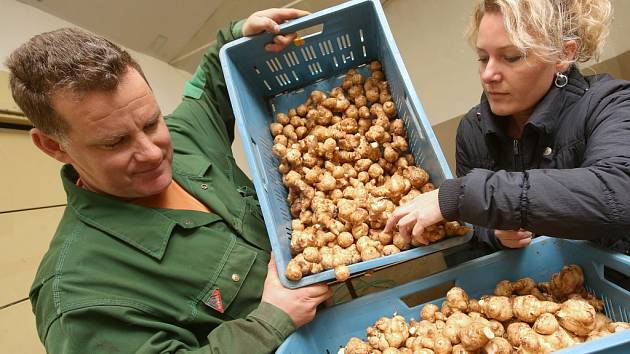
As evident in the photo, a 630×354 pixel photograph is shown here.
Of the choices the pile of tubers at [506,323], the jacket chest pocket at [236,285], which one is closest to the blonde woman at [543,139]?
the pile of tubers at [506,323]

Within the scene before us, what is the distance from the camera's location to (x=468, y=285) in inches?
36.7

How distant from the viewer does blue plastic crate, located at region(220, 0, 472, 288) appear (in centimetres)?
95

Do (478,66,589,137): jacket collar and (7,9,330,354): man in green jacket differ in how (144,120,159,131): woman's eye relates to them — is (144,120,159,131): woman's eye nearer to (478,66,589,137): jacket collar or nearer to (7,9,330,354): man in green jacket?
(7,9,330,354): man in green jacket

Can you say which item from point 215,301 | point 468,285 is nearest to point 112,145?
point 215,301

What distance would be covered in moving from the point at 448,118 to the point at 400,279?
46.9 inches

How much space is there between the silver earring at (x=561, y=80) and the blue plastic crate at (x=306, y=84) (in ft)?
1.00

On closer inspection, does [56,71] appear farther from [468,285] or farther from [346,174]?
[468,285]

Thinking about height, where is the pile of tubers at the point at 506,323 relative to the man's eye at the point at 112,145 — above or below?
below

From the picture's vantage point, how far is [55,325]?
800 mm

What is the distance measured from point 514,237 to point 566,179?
8.3 inches

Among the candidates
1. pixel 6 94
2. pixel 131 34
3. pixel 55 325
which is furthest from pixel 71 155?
pixel 131 34

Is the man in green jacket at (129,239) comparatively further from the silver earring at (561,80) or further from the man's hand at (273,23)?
the silver earring at (561,80)

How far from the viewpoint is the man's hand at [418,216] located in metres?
0.81

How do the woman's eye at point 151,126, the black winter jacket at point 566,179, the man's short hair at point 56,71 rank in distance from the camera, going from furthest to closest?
the woman's eye at point 151,126
the man's short hair at point 56,71
the black winter jacket at point 566,179
